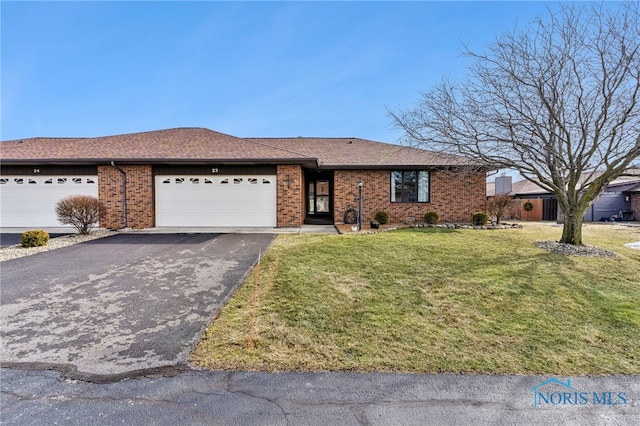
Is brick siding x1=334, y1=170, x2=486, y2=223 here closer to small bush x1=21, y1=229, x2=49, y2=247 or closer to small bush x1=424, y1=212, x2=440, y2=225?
small bush x1=424, y1=212, x2=440, y2=225

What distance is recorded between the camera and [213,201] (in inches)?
498

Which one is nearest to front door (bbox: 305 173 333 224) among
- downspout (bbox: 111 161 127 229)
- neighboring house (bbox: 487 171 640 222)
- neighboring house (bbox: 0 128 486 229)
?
neighboring house (bbox: 0 128 486 229)

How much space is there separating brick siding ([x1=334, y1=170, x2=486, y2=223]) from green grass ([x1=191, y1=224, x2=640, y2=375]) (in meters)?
6.79

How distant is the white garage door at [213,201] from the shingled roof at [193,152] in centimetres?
107

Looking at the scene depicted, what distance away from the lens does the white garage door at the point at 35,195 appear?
12.5 meters

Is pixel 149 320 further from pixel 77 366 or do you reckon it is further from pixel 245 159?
pixel 245 159

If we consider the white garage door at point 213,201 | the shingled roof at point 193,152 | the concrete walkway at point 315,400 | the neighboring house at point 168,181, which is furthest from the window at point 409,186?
the concrete walkway at point 315,400

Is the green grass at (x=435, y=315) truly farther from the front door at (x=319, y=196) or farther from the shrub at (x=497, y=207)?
the front door at (x=319, y=196)

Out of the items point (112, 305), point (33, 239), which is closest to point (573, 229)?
point (112, 305)

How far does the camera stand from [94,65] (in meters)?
11.6

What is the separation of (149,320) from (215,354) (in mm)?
1396

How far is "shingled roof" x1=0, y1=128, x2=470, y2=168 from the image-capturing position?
11.9m

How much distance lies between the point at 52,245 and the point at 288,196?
778 cm

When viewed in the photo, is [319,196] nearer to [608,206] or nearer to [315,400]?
[315,400]
